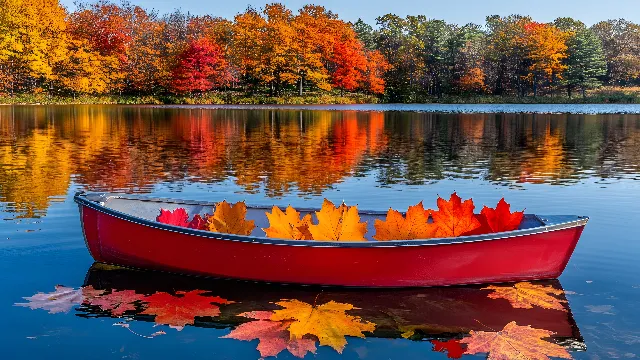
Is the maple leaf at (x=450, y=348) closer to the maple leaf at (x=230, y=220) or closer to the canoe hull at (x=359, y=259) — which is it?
the canoe hull at (x=359, y=259)

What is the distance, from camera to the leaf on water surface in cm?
813

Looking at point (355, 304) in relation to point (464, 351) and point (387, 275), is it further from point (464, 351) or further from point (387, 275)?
point (464, 351)

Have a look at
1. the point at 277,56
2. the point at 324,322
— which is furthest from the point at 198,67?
the point at 324,322

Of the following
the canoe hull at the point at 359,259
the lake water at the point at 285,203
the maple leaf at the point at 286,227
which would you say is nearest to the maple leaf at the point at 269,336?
the lake water at the point at 285,203

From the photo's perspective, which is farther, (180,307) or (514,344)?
(180,307)

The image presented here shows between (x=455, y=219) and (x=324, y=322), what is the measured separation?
7.70 ft

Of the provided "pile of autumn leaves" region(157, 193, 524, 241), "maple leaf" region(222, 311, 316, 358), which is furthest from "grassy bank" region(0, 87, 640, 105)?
"maple leaf" region(222, 311, 316, 358)

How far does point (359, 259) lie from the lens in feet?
27.5

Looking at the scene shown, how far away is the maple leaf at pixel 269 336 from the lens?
669cm

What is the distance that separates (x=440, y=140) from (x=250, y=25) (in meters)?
48.7

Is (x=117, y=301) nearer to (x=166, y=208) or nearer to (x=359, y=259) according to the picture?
(x=166, y=208)

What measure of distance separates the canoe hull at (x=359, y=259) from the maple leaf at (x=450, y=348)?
1409 millimetres

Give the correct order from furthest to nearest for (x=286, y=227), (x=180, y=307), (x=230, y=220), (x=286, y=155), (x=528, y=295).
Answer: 1. (x=286, y=155)
2. (x=230, y=220)
3. (x=528, y=295)
4. (x=286, y=227)
5. (x=180, y=307)

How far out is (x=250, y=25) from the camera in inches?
3000
